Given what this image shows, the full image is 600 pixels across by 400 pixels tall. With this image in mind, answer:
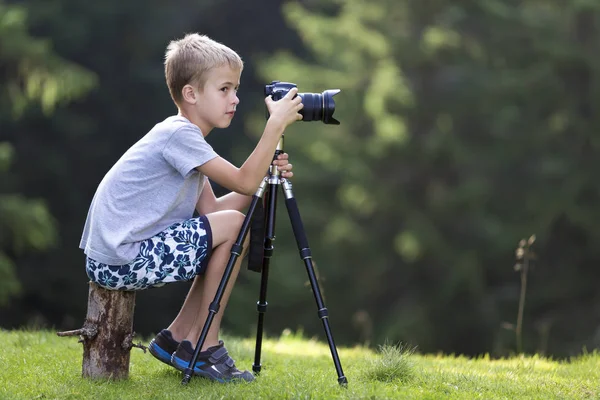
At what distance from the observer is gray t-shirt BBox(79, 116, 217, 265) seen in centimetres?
368

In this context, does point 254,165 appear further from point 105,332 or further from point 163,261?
point 105,332

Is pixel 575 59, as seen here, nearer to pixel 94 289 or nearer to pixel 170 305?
pixel 170 305

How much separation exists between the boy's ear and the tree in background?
618 centimetres

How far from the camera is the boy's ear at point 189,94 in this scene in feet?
12.7

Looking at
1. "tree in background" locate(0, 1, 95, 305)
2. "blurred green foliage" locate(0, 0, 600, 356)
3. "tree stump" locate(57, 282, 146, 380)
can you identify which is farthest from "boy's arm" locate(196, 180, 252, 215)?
"blurred green foliage" locate(0, 0, 600, 356)

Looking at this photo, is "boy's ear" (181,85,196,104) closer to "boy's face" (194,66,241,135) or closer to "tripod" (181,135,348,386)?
"boy's face" (194,66,241,135)

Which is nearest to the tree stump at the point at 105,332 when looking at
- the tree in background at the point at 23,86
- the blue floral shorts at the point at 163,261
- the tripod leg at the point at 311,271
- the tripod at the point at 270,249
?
the blue floral shorts at the point at 163,261

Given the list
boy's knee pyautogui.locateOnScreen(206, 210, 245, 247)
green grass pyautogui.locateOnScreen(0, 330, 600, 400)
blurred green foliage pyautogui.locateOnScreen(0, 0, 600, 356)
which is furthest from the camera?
blurred green foliage pyautogui.locateOnScreen(0, 0, 600, 356)

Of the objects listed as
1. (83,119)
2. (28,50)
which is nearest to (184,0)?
(83,119)

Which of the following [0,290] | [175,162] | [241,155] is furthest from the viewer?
[241,155]

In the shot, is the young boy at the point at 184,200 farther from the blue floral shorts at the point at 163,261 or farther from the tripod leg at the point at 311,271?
the tripod leg at the point at 311,271

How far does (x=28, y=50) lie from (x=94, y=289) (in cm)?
743

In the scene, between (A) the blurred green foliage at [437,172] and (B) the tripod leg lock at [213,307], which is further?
(A) the blurred green foliage at [437,172]

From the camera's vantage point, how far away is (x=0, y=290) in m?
9.84
